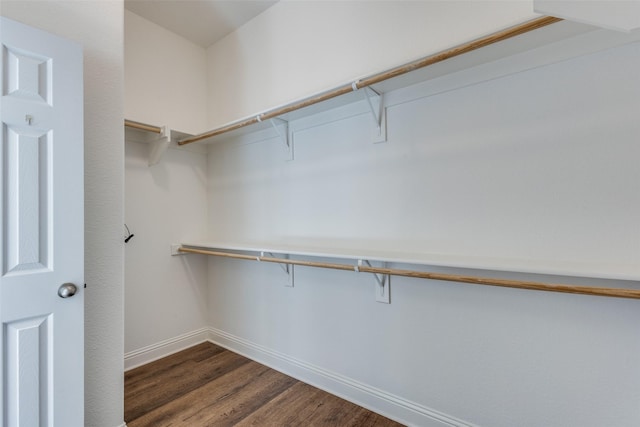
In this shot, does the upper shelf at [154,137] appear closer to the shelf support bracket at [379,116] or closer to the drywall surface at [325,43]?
the drywall surface at [325,43]

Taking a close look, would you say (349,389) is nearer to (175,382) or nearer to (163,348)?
(175,382)

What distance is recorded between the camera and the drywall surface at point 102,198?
1446mm

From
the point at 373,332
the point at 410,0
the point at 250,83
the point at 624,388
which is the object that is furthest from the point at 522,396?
the point at 250,83

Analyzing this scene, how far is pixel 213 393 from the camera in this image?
196 cm

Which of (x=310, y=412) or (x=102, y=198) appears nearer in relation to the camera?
(x=102, y=198)

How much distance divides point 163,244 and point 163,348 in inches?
34.8

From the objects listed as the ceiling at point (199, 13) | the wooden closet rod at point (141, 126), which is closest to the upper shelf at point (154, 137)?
the wooden closet rod at point (141, 126)

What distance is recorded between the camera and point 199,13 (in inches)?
93.1

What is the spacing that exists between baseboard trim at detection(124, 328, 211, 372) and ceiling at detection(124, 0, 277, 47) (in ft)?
8.84

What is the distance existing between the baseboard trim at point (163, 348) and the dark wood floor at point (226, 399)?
0.06 meters

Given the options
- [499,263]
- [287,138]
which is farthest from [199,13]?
[499,263]

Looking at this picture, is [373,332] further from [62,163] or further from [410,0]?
[410,0]

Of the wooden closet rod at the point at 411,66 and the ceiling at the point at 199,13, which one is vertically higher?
the ceiling at the point at 199,13

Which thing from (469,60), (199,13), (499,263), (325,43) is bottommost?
(499,263)
